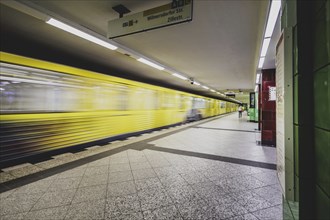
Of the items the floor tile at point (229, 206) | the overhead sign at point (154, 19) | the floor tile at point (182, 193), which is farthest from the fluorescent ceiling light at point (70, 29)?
the floor tile at point (229, 206)

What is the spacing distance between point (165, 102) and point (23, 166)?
21.6ft

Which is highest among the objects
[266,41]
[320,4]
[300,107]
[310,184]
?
[266,41]

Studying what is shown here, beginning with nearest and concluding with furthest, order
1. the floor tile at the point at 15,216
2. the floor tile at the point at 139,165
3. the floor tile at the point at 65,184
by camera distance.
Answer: the floor tile at the point at 15,216, the floor tile at the point at 65,184, the floor tile at the point at 139,165

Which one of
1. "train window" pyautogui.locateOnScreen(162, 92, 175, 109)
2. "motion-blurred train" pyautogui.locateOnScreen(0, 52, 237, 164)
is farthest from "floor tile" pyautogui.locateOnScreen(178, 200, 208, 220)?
"train window" pyautogui.locateOnScreen(162, 92, 175, 109)

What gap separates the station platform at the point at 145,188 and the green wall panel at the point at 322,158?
1.41 metres

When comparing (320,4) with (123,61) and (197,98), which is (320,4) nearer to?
(123,61)

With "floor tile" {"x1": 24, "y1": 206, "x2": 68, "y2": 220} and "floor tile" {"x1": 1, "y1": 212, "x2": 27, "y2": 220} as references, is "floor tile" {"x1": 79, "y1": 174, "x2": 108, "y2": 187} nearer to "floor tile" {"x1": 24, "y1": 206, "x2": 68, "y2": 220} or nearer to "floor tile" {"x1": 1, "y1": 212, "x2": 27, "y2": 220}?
"floor tile" {"x1": 24, "y1": 206, "x2": 68, "y2": 220}

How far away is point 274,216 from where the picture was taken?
182 centimetres

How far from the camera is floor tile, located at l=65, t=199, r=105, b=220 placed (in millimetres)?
1805

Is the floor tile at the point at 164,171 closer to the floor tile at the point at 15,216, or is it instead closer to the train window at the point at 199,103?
the floor tile at the point at 15,216

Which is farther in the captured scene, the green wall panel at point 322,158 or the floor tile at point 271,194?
the floor tile at point 271,194

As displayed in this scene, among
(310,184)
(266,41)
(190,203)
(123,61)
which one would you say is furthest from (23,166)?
(266,41)

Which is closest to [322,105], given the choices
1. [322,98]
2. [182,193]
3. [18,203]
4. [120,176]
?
[322,98]

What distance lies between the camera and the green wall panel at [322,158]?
2.12ft
